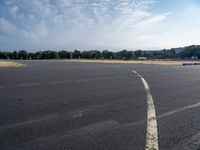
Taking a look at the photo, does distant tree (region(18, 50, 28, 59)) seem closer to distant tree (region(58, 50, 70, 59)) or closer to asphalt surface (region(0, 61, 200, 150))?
distant tree (region(58, 50, 70, 59))

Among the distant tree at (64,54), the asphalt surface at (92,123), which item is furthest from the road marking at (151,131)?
the distant tree at (64,54)

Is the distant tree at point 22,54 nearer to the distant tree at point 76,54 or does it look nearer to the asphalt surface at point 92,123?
the distant tree at point 76,54

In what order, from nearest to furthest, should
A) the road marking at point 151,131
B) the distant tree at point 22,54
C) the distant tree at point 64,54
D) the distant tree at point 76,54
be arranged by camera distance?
1. the road marking at point 151,131
2. the distant tree at point 22,54
3. the distant tree at point 64,54
4. the distant tree at point 76,54

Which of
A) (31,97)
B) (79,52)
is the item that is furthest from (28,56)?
(31,97)

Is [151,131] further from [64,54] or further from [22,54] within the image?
[22,54]

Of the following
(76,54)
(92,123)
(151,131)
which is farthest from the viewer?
(76,54)

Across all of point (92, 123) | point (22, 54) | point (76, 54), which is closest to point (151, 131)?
point (92, 123)

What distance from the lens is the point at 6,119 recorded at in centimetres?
440

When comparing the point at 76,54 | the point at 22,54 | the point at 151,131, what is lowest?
the point at 151,131

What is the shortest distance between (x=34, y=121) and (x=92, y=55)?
440 feet

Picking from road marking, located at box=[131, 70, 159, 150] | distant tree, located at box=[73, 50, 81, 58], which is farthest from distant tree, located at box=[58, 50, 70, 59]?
road marking, located at box=[131, 70, 159, 150]

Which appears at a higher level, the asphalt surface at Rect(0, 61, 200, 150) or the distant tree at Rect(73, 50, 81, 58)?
the distant tree at Rect(73, 50, 81, 58)

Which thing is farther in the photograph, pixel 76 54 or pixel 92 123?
pixel 76 54

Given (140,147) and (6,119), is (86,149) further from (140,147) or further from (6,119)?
(6,119)
